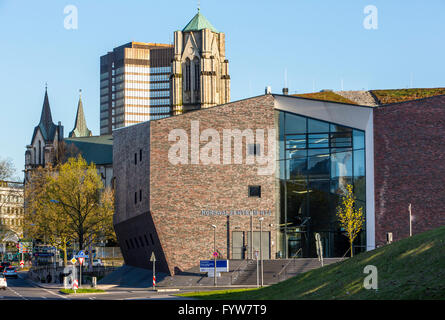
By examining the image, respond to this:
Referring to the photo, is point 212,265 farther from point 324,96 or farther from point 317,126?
point 324,96

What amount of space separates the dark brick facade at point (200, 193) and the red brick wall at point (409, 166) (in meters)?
8.83

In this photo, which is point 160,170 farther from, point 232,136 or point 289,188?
point 289,188

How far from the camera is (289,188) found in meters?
64.7

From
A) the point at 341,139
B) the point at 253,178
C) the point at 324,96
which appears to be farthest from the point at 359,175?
Result: the point at 324,96

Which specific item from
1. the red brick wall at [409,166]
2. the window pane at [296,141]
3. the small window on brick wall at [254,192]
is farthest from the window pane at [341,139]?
the small window on brick wall at [254,192]

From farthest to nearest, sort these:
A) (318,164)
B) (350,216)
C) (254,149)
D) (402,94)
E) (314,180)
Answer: (402,94), (254,149), (314,180), (318,164), (350,216)

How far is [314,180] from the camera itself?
210 ft

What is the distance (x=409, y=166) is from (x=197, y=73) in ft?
251

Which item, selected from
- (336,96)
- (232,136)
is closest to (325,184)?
(232,136)

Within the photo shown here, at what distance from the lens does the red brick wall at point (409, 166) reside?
58.5 meters

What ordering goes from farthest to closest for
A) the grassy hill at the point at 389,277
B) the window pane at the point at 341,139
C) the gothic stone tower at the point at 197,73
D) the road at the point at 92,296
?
the gothic stone tower at the point at 197,73 < the window pane at the point at 341,139 < the road at the point at 92,296 < the grassy hill at the point at 389,277

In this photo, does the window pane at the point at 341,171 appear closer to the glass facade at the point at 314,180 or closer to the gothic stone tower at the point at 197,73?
the glass facade at the point at 314,180

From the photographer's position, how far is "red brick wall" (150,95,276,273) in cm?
6372
